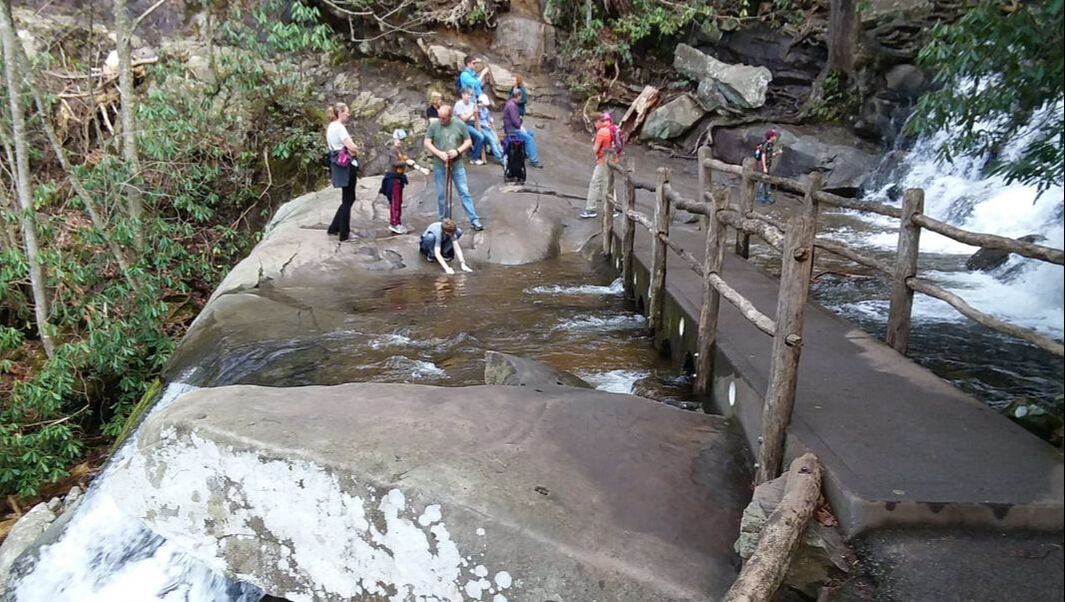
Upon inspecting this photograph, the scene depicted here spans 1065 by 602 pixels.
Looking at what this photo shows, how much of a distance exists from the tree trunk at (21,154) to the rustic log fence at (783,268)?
682 centimetres

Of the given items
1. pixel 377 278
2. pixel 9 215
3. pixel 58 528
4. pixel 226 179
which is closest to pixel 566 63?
pixel 226 179

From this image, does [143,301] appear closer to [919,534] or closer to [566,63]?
[919,534]

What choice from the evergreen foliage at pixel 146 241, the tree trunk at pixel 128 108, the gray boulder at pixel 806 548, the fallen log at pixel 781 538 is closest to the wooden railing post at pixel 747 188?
the fallen log at pixel 781 538

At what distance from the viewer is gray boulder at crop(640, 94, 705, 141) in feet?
57.6

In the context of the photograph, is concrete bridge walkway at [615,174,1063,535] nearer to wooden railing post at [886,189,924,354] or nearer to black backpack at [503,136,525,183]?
wooden railing post at [886,189,924,354]

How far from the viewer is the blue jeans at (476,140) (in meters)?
12.6

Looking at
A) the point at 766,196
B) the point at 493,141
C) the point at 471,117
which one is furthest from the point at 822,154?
the point at 471,117

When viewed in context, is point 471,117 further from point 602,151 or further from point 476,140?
point 602,151

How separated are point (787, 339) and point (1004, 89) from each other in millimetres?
1570

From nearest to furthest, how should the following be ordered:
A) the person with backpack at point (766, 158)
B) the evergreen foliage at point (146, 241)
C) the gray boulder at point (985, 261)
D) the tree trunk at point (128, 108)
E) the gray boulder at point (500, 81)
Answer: the gray boulder at point (985, 261)
the evergreen foliage at point (146, 241)
the tree trunk at point (128, 108)
the person with backpack at point (766, 158)
the gray boulder at point (500, 81)

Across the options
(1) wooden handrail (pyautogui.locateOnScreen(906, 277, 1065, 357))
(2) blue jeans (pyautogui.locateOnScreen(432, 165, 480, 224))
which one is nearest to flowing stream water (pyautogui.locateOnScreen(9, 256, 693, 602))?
(2) blue jeans (pyautogui.locateOnScreen(432, 165, 480, 224))

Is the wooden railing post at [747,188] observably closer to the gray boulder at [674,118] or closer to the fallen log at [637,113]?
the gray boulder at [674,118]

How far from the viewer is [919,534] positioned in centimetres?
261

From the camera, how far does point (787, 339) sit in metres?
3.18
